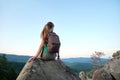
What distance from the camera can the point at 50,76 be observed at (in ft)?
30.3

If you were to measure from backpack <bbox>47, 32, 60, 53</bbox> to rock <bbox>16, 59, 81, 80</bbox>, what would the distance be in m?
0.70

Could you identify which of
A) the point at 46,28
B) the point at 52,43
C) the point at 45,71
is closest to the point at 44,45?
the point at 52,43

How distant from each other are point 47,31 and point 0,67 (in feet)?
191

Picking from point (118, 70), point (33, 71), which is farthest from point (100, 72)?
point (33, 71)

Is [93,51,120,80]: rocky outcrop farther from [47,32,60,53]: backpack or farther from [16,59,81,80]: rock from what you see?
[47,32,60,53]: backpack

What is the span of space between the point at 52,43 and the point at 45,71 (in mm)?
1207

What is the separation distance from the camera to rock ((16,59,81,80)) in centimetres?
888

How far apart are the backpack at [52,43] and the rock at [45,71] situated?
0.70 metres

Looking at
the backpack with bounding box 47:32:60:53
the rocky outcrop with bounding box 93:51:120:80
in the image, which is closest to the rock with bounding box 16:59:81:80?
the backpack with bounding box 47:32:60:53

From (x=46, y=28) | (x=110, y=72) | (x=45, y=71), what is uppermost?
(x=46, y=28)

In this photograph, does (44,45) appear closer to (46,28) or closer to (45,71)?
(46,28)

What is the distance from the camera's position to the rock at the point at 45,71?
8.88 m

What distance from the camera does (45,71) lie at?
366 inches

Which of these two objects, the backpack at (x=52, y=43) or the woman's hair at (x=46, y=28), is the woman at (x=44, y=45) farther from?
the backpack at (x=52, y=43)
